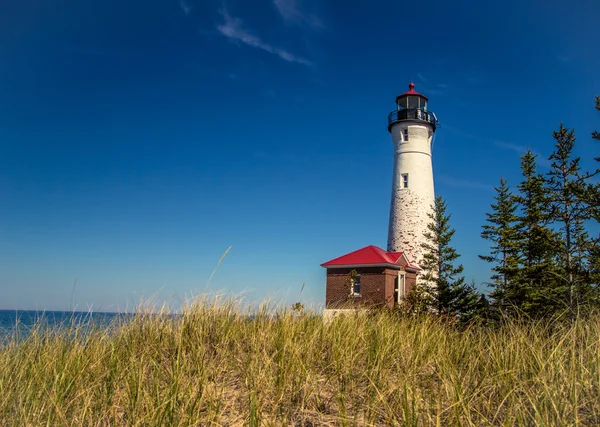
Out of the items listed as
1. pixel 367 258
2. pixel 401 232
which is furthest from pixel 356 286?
pixel 401 232

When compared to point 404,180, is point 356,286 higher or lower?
lower

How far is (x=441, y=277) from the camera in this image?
969 inches

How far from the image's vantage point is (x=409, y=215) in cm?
2798

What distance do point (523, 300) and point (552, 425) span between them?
833 inches

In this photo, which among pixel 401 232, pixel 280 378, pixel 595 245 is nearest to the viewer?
pixel 280 378

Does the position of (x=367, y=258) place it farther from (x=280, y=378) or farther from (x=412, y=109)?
(x=280, y=378)

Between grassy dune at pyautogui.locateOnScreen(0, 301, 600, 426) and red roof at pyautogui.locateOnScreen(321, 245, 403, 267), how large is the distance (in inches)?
730

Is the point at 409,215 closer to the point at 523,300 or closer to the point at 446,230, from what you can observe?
the point at 446,230

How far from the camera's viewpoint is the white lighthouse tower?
1096 inches

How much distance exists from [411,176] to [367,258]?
6884 mm

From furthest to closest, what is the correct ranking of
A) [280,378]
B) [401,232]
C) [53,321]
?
[401,232]
[53,321]
[280,378]

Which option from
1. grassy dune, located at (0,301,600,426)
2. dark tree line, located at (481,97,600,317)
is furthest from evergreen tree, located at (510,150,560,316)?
grassy dune, located at (0,301,600,426)

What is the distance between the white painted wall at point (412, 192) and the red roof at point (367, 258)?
1.67 m

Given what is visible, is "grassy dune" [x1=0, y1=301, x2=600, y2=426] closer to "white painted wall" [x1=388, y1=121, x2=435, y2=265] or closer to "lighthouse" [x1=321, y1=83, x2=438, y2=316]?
"lighthouse" [x1=321, y1=83, x2=438, y2=316]
